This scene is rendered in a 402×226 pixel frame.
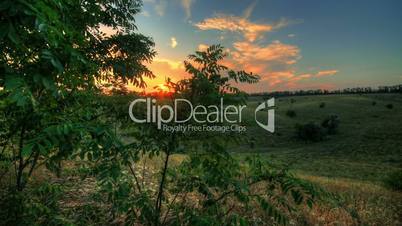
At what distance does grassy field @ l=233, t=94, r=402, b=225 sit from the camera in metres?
8.30

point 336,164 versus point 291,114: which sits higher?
point 291,114

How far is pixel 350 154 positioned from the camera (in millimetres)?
34375

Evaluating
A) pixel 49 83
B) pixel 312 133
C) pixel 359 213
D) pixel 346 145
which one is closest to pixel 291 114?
pixel 312 133

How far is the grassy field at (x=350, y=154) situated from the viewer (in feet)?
27.2

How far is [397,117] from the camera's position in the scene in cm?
5144

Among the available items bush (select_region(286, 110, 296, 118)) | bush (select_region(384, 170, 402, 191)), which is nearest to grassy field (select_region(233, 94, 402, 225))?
bush (select_region(384, 170, 402, 191))

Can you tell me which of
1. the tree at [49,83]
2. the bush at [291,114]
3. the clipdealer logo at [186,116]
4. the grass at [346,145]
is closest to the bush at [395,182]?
the grass at [346,145]

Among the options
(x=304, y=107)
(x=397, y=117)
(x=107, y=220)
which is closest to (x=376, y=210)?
(x=107, y=220)

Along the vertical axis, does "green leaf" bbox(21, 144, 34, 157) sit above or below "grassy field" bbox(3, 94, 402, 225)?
above

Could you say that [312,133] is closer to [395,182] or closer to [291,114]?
[291,114]

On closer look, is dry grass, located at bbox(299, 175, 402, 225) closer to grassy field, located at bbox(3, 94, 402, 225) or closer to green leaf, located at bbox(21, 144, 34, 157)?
grassy field, located at bbox(3, 94, 402, 225)

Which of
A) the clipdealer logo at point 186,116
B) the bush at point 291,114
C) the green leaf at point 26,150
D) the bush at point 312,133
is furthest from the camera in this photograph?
the bush at point 291,114

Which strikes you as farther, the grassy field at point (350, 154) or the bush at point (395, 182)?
the bush at point (395, 182)

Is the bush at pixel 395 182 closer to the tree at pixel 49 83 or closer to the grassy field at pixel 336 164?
the grassy field at pixel 336 164
